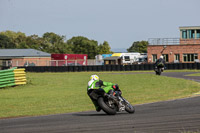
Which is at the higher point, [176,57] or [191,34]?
[191,34]

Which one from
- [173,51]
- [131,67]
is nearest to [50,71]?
[131,67]

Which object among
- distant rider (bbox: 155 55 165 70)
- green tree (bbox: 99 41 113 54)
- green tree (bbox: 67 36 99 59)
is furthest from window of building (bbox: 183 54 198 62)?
green tree (bbox: 99 41 113 54)

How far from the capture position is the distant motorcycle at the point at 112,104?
10.7 meters

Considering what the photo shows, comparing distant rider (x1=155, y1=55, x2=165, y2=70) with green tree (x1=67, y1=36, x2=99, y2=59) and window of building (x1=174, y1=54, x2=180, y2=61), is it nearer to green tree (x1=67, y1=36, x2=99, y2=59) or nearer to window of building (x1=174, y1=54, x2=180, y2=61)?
window of building (x1=174, y1=54, x2=180, y2=61)

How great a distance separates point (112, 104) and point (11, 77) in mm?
16178

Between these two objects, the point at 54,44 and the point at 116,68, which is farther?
the point at 54,44

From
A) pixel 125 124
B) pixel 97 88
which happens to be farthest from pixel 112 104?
pixel 125 124

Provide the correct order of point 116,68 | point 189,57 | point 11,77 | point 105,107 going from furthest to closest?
point 189,57 → point 116,68 → point 11,77 → point 105,107

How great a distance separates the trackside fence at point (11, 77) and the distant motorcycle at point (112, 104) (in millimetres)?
15376

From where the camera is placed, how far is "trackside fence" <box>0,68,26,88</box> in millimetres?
25188

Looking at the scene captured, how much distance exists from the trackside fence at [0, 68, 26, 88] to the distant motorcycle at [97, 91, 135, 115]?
→ 15376 mm

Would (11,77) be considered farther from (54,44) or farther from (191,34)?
(54,44)

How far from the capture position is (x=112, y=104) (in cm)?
1089

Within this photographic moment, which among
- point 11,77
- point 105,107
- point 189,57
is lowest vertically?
point 105,107
